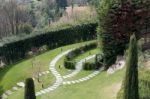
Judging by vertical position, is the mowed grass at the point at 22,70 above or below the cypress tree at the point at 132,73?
below

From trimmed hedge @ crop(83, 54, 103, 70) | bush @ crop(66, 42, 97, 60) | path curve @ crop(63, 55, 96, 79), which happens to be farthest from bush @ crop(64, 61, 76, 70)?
bush @ crop(66, 42, 97, 60)

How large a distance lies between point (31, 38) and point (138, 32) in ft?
62.9

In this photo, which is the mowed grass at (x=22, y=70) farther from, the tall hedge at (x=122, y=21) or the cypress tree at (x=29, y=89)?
the cypress tree at (x=29, y=89)

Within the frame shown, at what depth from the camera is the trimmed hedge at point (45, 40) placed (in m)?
51.2

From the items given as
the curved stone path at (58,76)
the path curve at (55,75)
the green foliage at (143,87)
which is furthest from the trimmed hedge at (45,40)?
the green foliage at (143,87)

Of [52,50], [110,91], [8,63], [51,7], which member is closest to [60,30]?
[52,50]

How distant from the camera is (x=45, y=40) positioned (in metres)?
57.5

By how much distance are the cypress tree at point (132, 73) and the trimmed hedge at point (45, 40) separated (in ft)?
96.6

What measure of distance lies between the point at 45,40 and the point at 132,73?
34.4m

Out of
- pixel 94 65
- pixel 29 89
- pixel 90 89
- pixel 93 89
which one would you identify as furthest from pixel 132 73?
pixel 94 65

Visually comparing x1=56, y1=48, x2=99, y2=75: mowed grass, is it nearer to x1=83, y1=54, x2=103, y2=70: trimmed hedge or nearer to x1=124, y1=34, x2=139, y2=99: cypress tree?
x1=83, y1=54, x2=103, y2=70: trimmed hedge

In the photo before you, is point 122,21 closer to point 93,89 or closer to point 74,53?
point 74,53

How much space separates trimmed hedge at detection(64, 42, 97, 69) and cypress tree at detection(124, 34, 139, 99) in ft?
68.7

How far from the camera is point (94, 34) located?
61.8m
